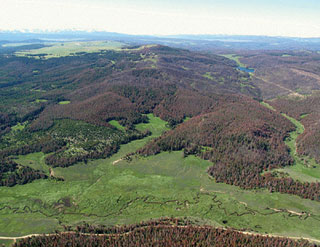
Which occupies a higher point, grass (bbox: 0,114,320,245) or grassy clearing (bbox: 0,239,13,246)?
grass (bbox: 0,114,320,245)

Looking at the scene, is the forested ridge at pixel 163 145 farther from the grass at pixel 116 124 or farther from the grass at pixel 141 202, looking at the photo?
the grass at pixel 141 202

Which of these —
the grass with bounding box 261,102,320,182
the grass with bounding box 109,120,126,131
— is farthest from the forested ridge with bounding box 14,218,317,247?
the grass with bounding box 109,120,126,131

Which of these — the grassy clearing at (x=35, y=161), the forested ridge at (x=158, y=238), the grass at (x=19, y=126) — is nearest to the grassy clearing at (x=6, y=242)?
the forested ridge at (x=158, y=238)

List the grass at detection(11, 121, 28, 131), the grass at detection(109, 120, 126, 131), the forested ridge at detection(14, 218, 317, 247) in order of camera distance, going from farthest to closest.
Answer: the grass at detection(109, 120, 126, 131) < the grass at detection(11, 121, 28, 131) < the forested ridge at detection(14, 218, 317, 247)

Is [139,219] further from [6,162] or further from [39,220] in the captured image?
[6,162]

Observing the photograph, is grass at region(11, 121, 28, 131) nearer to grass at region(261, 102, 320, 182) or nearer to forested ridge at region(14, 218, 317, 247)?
forested ridge at region(14, 218, 317, 247)

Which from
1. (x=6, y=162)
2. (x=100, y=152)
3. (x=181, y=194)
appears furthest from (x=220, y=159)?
(x=6, y=162)

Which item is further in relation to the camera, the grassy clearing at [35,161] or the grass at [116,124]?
the grass at [116,124]

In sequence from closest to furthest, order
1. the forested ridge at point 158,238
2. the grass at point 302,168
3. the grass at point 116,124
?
the forested ridge at point 158,238 < the grass at point 302,168 < the grass at point 116,124

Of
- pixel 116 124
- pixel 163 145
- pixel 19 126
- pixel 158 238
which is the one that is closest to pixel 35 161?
pixel 19 126
